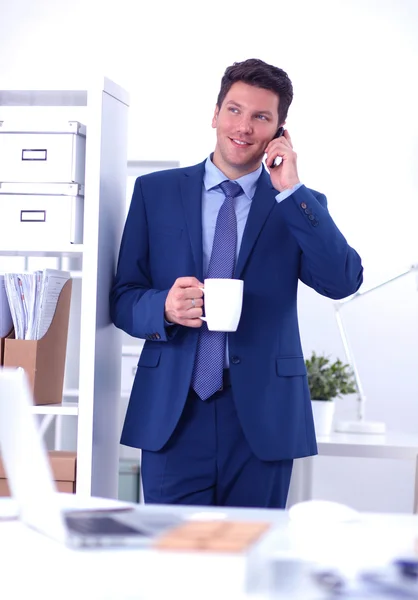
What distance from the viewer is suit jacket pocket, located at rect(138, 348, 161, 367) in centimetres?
203

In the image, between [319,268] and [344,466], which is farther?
[344,466]

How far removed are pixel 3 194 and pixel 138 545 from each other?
4.41 feet

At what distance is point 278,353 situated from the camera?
2.02 metres

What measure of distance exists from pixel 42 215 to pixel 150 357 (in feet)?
1.42

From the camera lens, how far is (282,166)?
1984mm

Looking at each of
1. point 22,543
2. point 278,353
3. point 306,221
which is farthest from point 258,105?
point 22,543

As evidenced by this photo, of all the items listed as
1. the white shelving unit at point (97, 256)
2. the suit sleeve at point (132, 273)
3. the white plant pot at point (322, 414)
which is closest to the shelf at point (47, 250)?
the white shelving unit at point (97, 256)

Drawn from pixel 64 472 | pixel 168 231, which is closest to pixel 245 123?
pixel 168 231

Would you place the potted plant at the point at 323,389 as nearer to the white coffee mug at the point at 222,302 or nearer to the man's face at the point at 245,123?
the man's face at the point at 245,123

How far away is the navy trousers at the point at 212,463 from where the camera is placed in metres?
1.96

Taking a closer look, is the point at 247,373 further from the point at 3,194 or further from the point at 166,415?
the point at 3,194

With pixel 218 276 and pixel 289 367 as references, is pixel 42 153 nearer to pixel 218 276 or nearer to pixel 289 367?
pixel 218 276

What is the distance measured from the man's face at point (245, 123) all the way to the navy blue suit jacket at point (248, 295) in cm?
10

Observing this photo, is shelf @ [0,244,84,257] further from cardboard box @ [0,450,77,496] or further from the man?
cardboard box @ [0,450,77,496]
